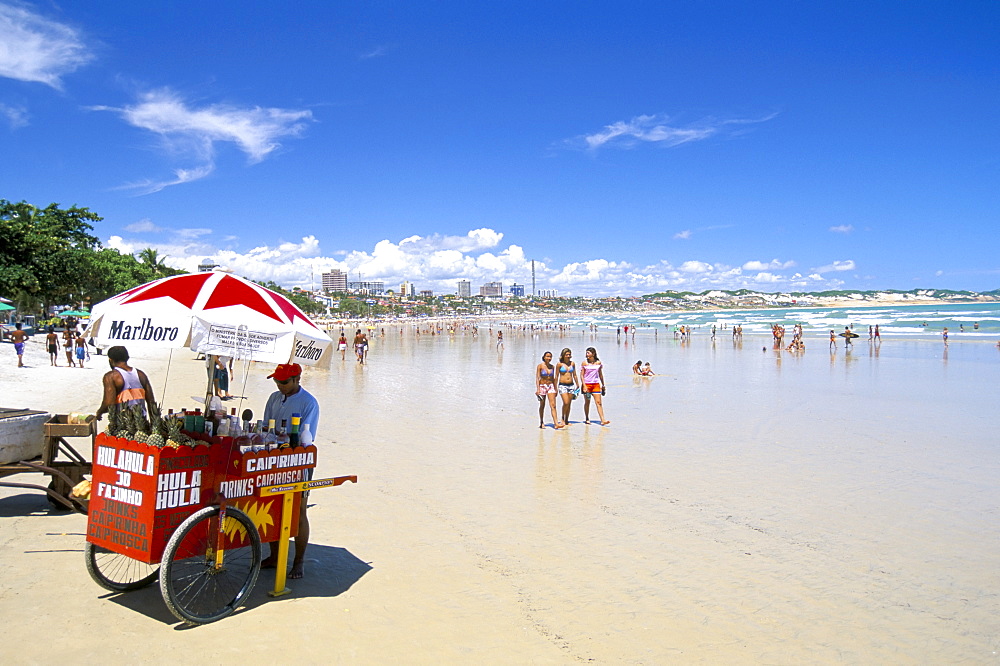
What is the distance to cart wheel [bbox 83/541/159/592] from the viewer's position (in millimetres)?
4637

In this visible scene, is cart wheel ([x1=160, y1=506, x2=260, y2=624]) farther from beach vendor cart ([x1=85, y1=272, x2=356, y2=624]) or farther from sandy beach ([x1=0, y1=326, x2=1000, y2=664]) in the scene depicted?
sandy beach ([x1=0, y1=326, x2=1000, y2=664])

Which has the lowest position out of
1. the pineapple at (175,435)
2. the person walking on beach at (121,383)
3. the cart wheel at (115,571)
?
the cart wheel at (115,571)

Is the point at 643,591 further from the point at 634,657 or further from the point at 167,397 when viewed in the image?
the point at 167,397

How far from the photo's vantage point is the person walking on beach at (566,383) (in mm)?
12555

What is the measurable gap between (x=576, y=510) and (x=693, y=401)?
33.2ft

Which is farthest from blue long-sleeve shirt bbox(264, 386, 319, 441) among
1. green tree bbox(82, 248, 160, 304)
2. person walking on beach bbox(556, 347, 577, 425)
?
green tree bbox(82, 248, 160, 304)

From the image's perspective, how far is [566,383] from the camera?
12641 millimetres

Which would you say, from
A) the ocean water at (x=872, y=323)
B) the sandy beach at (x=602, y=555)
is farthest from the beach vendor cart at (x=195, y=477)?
the ocean water at (x=872, y=323)

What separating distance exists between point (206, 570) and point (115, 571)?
118 centimetres

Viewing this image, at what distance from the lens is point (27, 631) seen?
420cm

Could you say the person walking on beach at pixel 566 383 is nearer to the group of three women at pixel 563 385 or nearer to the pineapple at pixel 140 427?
the group of three women at pixel 563 385

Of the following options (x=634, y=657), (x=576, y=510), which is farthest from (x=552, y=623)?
(x=576, y=510)

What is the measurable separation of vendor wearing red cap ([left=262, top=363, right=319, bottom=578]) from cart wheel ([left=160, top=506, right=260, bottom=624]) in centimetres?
40

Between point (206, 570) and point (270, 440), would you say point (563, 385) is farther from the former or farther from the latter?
point (206, 570)
